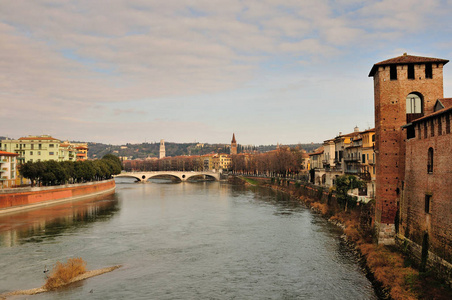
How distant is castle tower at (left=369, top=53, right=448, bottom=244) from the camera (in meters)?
24.8

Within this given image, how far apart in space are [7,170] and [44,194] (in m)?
12.5

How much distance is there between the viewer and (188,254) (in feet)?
91.7

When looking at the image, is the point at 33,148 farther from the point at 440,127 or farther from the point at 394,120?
the point at 440,127

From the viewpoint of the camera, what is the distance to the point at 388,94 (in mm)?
25172

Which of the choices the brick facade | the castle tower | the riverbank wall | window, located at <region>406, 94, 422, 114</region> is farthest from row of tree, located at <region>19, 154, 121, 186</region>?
window, located at <region>406, 94, 422, 114</region>

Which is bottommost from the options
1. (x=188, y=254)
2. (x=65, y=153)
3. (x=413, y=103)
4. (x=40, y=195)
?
(x=188, y=254)

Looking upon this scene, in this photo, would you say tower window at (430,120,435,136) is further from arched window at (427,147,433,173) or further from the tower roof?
the tower roof

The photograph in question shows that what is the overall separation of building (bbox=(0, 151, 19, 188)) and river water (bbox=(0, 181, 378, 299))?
19832mm

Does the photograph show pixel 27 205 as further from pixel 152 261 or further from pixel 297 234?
pixel 297 234

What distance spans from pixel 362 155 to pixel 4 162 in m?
54.6

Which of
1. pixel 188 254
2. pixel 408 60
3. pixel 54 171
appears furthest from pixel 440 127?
pixel 54 171

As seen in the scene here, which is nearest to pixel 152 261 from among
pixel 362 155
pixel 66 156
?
pixel 362 155

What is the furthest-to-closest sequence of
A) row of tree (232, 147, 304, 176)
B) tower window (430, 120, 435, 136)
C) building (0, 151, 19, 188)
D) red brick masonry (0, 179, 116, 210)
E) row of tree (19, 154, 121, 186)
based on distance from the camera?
row of tree (232, 147, 304, 176) → building (0, 151, 19, 188) → row of tree (19, 154, 121, 186) → red brick masonry (0, 179, 116, 210) → tower window (430, 120, 435, 136)

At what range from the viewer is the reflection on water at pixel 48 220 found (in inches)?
1330
